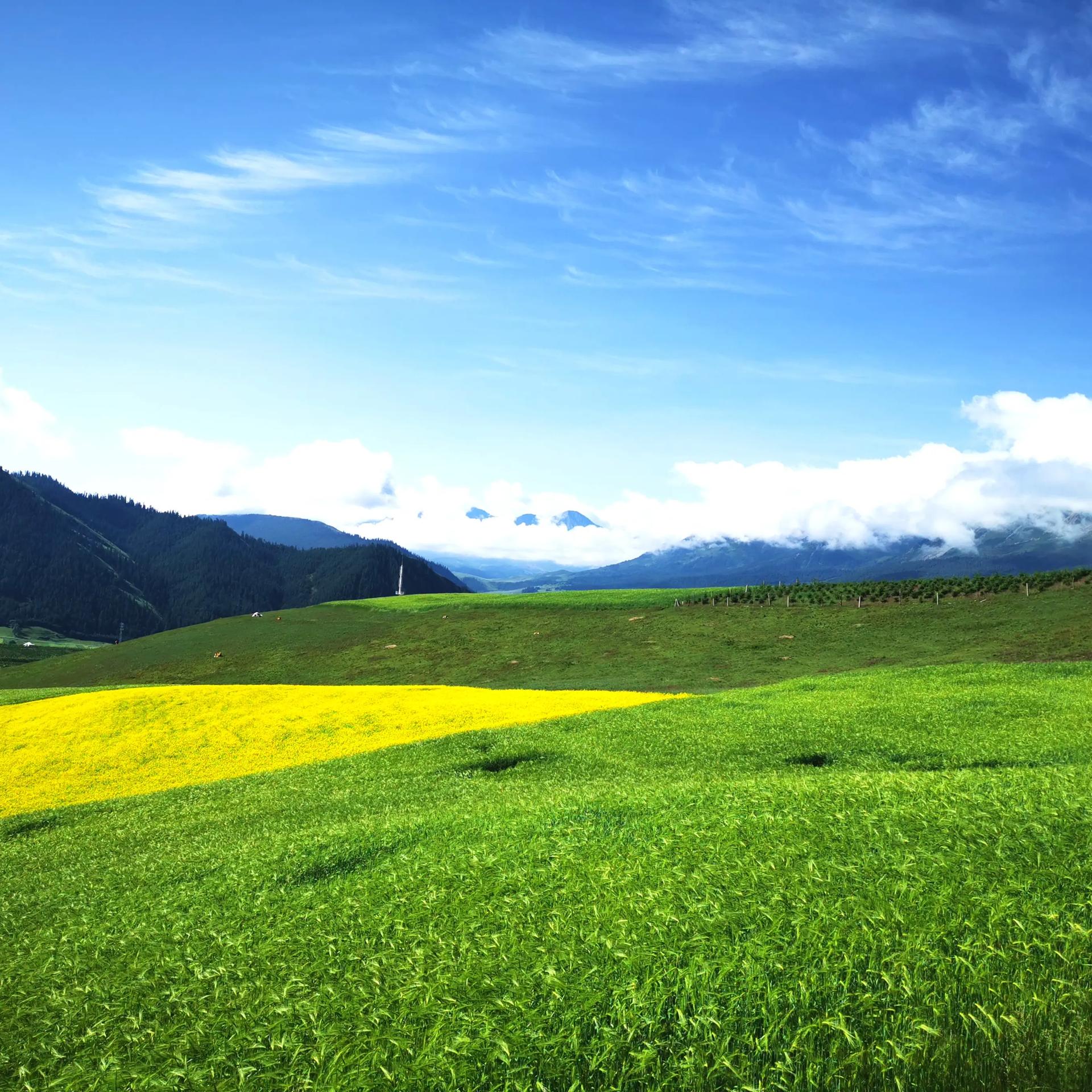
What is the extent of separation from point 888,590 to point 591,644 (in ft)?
141

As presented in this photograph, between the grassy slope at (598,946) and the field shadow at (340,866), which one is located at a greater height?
the grassy slope at (598,946)

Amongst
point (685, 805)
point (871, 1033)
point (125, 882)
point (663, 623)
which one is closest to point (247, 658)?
A: point (663, 623)

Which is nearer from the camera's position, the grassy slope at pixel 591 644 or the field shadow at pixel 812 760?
the field shadow at pixel 812 760

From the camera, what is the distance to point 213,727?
45969mm

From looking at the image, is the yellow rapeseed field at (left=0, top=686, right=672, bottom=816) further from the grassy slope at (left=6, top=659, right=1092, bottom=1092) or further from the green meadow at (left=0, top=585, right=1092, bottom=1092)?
the grassy slope at (left=6, top=659, right=1092, bottom=1092)

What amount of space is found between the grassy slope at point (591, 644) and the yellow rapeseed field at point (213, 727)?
23404 mm

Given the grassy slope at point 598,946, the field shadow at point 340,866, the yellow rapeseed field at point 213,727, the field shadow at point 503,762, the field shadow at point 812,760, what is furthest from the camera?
the yellow rapeseed field at point 213,727

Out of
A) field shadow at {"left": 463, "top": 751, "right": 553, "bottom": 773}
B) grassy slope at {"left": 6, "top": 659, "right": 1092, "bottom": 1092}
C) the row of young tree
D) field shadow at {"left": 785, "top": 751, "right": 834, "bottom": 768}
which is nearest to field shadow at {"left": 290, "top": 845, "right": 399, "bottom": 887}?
grassy slope at {"left": 6, "top": 659, "right": 1092, "bottom": 1092}

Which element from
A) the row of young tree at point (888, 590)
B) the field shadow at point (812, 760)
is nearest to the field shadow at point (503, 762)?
the field shadow at point (812, 760)

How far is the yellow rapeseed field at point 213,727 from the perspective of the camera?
36844mm

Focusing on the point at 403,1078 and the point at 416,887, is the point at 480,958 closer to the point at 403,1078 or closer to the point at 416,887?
the point at 403,1078

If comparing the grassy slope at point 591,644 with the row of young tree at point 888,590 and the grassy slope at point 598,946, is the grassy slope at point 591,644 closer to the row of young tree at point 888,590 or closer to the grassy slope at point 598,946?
the row of young tree at point 888,590

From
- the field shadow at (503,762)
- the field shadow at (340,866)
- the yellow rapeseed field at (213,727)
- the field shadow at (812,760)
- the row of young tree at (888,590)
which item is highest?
the row of young tree at (888,590)

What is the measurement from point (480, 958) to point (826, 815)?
742 centimetres
